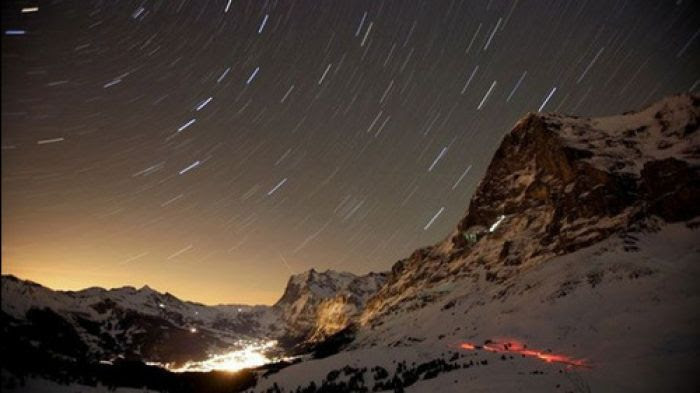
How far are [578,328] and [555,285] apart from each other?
1689cm

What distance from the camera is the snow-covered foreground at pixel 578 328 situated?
1762 centimetres

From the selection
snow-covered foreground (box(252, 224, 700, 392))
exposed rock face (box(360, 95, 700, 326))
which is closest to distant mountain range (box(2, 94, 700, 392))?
snow-covered foreground (box(252, 224, 700, 392))

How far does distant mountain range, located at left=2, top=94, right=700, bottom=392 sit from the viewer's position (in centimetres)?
2000

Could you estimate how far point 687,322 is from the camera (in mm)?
26344

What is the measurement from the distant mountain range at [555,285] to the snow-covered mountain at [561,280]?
0.64 feet

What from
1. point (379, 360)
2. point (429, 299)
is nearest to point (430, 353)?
point (379, 360)

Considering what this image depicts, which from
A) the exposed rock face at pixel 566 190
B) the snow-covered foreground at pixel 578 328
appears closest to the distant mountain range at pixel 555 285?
the snow-covered foreground at pixel 578 328

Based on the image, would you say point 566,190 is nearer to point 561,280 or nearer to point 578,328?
point 561,280

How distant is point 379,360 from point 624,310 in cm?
1982

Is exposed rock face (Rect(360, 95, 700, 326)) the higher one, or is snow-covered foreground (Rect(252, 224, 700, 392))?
exposed rock face (Rect(360, 95, 700, 326))

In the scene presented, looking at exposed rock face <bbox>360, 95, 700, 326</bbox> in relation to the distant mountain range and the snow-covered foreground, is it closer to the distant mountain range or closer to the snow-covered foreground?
the distant mountain range

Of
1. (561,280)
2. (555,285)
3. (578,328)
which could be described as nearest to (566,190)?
(561,280)

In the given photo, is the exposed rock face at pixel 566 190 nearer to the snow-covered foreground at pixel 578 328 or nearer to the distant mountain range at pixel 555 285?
the distant mountain range at pixel 555 285

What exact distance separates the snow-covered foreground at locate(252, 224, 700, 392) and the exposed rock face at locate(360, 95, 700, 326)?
6790mm
